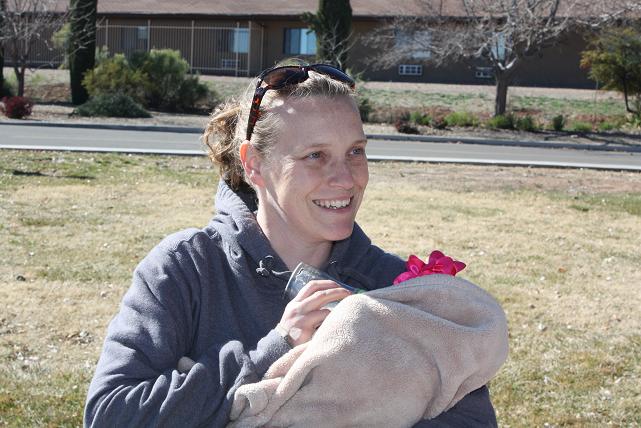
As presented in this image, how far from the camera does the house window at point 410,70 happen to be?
40.6m

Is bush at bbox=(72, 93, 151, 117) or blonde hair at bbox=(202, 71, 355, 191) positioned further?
bush at bbox=(72, 93, 151, 117)

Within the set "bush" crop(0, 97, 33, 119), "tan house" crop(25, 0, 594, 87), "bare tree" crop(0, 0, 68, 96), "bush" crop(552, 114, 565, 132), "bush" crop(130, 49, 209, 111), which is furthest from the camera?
"tan house" crop(25, 0, 594, 87)

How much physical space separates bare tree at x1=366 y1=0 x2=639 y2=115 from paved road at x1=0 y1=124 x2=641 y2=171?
4.63m

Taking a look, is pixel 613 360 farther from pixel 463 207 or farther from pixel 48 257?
pixel 463 207

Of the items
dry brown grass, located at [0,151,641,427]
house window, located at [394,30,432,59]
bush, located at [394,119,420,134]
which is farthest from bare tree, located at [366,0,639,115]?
dry brown grass, located at [0,151,641,427]

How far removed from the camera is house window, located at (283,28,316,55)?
42.0 m

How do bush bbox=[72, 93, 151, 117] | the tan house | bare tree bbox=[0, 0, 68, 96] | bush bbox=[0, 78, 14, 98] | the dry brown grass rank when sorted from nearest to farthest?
the dry brown grass, bush bbox=[72, 93, 151, 117], bare tree bbox=[0, 0, 68, 96], bush bbox=[0, 78, 14, 98], the tan house

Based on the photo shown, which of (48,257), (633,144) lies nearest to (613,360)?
(48,257)

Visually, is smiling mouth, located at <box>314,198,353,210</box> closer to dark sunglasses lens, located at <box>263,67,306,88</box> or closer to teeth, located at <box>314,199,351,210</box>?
teeth, located at <box>314,199,351,210</box>

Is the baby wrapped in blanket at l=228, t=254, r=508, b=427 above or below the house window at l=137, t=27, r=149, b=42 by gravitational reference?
below

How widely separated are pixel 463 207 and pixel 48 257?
562 cm

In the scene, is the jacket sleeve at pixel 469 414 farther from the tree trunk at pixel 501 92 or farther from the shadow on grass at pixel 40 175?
the tree trunk at pixel 501 92

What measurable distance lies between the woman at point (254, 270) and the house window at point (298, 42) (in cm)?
4002

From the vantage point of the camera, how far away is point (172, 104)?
101ft
